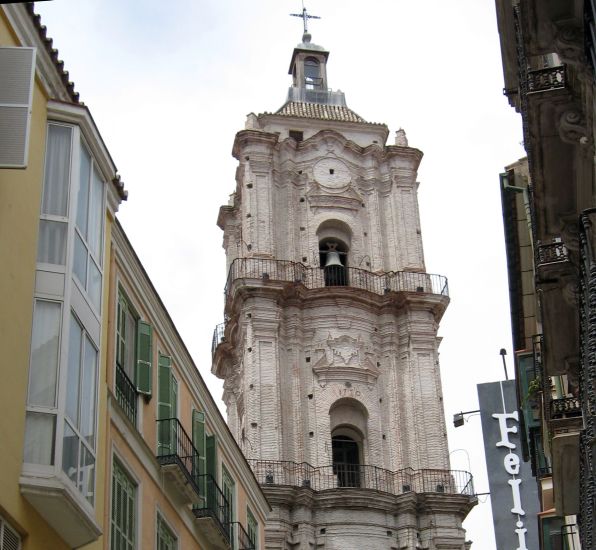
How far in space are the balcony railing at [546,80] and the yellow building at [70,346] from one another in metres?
5.25

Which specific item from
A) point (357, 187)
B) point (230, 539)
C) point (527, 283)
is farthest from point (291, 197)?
point (230, 539)

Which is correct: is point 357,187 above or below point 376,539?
above

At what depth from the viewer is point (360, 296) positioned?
4534cm

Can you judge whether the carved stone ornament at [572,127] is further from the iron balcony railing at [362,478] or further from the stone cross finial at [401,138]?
the stone cross finial at [401,138]

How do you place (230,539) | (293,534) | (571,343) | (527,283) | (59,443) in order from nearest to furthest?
(59,443) → (571,343) → (230,539) → (527,283) → (293,534)

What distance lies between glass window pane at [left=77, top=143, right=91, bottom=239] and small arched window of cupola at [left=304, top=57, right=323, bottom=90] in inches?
1527

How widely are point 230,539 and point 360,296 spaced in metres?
21.2

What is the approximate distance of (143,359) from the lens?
823 inches

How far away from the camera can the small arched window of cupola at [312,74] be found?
183 feet

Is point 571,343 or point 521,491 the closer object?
point 571,343

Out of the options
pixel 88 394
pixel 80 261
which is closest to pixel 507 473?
pixel 80 261

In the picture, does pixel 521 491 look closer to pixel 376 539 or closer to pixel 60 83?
pixel 376 539

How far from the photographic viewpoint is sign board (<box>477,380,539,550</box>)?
32906 mm

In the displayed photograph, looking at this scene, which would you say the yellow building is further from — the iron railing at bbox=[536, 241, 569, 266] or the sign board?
the sign board
